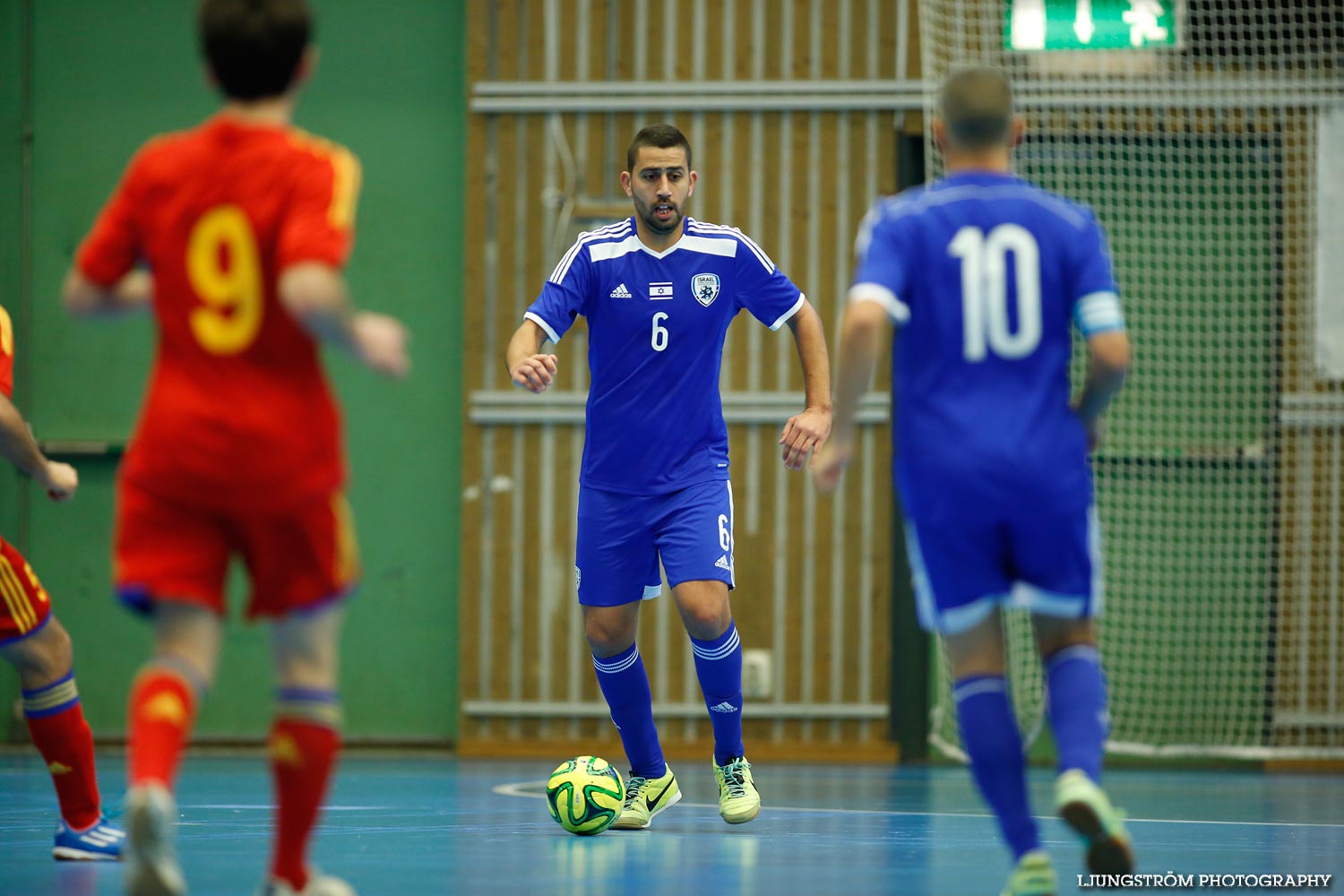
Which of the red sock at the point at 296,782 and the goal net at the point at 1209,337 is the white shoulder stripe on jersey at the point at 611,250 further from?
the goal net at the point at 1209,337

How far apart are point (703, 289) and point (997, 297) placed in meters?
2.40

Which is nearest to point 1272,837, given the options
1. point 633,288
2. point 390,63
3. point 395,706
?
point 633,288

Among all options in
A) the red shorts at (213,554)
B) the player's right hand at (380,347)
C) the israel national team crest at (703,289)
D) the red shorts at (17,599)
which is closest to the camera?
the player's right hand at (380,347)

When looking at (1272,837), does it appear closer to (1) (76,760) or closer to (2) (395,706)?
(1) (76,760)

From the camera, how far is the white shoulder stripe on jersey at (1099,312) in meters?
3.67

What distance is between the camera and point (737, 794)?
5.80 m

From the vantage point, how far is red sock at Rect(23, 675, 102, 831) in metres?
4.77

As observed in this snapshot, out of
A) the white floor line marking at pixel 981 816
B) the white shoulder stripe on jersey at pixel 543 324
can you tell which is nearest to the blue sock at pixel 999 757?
the white shoulder stripe on jersey at pixel 543 324

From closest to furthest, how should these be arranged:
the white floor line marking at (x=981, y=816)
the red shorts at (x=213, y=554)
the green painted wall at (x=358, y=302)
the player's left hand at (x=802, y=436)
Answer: the red shorts at (x=213, y=554) < the player's left hand at (x=802, y=436) < the white floor line marking at (x=981, y=816) < the green painted wall at (x=358, y=302)

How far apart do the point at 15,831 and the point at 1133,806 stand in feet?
14.7

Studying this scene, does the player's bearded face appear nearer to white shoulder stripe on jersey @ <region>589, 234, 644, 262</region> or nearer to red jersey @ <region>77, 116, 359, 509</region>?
white shoulder stripe on jersey @ <region>589, 234, 644, 262</region>

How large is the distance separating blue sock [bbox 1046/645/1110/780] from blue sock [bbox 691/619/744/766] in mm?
2223

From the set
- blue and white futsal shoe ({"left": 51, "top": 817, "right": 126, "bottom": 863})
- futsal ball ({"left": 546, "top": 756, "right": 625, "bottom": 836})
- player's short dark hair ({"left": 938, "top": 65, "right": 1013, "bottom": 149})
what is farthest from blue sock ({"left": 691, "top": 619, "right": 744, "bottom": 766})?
player's short dark hair ({"left": 938, "top": 65, "right": 1013, "bottom": 149})

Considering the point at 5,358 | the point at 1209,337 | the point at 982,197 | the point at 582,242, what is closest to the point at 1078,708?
the point at 982,197
